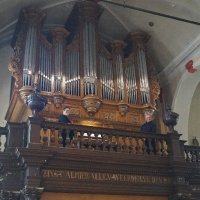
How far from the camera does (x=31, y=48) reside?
11.5m

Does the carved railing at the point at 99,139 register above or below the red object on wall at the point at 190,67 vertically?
below

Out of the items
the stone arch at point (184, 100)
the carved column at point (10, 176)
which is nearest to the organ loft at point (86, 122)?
the carved column at point (10, 176)

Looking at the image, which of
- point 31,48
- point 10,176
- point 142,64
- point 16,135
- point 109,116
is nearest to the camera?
point 10,176

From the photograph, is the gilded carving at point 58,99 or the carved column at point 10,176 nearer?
the carved column at point 10,176

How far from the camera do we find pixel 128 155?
353 inches

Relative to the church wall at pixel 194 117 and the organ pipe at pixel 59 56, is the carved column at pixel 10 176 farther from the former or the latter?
the church wall at pixel 194 117

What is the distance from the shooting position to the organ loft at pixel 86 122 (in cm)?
841

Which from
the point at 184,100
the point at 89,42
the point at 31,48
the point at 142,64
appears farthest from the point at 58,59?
the point at 184,100

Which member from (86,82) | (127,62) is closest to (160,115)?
(127,62)

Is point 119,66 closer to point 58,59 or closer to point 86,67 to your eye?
point 86,67

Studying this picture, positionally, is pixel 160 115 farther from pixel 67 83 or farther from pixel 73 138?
pixel 73 138

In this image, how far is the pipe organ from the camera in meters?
11.0

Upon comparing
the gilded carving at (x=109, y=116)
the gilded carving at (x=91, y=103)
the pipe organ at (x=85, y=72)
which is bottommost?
the gilded carving at (x=109, y=116)

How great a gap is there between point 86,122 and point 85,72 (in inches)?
56.7
